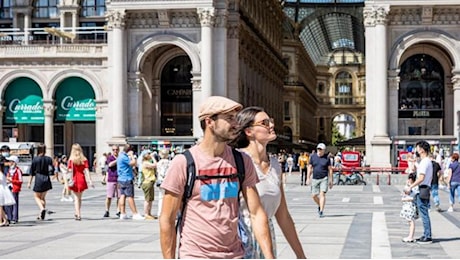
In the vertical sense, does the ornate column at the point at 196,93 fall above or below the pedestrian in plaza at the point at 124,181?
above

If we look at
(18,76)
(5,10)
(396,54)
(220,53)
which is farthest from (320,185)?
(5,10)

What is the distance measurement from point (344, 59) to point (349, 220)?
483 feet

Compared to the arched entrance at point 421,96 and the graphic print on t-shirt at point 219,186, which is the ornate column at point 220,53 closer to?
the arched entrance at point 421,96

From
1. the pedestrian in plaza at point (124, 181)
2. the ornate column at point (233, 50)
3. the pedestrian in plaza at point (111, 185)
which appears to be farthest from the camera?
the ornate column at point (233, 50)

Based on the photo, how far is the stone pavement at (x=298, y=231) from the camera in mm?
→ 16297

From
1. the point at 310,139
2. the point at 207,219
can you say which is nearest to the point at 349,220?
the point at 207,219

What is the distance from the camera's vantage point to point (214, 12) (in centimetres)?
5916

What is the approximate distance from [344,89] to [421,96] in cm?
10835

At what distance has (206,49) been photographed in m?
58.8

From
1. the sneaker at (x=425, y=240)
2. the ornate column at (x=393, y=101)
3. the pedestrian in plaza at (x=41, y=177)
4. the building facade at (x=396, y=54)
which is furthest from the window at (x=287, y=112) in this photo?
the sneaker at (x=425, y=240)

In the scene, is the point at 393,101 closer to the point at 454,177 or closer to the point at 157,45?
the point at 157,45

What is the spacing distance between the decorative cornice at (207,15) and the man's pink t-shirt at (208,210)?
5218 cm

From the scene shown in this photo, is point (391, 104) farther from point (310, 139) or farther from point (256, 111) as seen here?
point (310, 139)

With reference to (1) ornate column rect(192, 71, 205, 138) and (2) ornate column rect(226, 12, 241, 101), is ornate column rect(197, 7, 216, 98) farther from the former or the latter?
(2) ornate column rect(226, 12, 241, 101)
